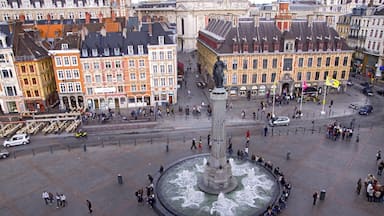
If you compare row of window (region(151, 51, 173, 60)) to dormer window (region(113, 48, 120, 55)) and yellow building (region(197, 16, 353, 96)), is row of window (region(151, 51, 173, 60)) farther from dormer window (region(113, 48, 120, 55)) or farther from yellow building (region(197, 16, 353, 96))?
yellow building (region(197, 16, 353, 96))

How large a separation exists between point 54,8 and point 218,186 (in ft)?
347

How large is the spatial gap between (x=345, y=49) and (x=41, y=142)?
60.7 m

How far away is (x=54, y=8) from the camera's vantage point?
11000 cm

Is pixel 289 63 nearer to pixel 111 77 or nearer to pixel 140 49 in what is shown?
pixel 140 49

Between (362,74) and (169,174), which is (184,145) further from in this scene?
(362,74)

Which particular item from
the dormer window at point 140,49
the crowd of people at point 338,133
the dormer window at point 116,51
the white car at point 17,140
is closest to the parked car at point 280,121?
the crowd of people at point 338,133

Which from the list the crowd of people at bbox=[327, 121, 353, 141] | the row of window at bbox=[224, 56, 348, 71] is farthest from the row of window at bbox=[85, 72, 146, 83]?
the crowd of people at bbox=[327, 121, 353, 141]

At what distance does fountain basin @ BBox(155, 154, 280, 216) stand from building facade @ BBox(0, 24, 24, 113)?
37.5 metres

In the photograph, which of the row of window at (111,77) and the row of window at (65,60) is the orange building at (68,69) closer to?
the row of window at (65,60)

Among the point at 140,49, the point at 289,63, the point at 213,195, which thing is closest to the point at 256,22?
the point at 289,63

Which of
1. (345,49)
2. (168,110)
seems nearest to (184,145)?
(168,110)

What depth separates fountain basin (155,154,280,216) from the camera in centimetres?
2767

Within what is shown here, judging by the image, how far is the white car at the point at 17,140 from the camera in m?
43.9

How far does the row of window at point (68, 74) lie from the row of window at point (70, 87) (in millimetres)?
1189
